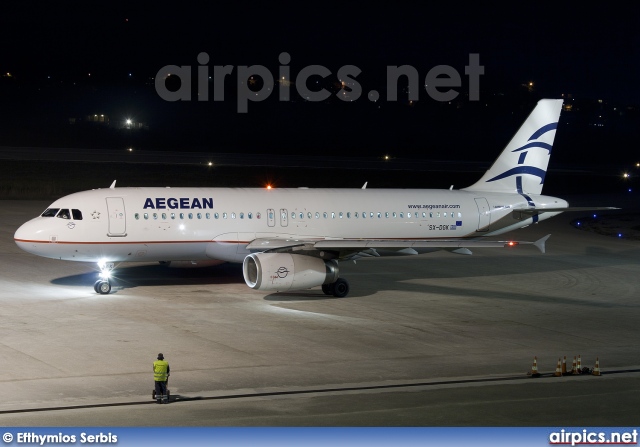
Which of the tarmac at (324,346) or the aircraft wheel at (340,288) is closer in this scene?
the tarmac at (324,346)

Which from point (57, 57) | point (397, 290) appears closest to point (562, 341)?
point (397, 290)

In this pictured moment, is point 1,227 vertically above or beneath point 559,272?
above

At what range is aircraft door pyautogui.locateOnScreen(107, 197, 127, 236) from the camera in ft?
107

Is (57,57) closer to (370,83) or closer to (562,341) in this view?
(370,83)

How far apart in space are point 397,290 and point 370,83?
164325mm

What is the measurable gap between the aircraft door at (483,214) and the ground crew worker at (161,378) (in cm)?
2210

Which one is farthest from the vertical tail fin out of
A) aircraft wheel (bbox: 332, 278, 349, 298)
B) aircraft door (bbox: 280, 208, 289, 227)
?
aircraft wheel (bbox: 332, 278, 349, 298)

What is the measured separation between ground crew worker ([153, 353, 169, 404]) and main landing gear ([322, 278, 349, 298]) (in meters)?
14.4

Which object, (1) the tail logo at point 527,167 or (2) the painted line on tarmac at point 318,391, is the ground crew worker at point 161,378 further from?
(1) the tail logo at point 527,167

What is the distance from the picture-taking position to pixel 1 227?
49.2m

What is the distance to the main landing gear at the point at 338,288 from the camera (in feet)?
109

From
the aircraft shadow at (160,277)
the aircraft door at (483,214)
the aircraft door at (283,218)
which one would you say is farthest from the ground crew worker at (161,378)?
the aircraft door at (483,214)

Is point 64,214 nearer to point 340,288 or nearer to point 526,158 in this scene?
point 340,288

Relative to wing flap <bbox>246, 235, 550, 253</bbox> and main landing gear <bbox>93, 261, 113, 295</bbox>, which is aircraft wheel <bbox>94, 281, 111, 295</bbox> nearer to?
main landing gear <bbox>93, 261, 113, 295</bbox>
